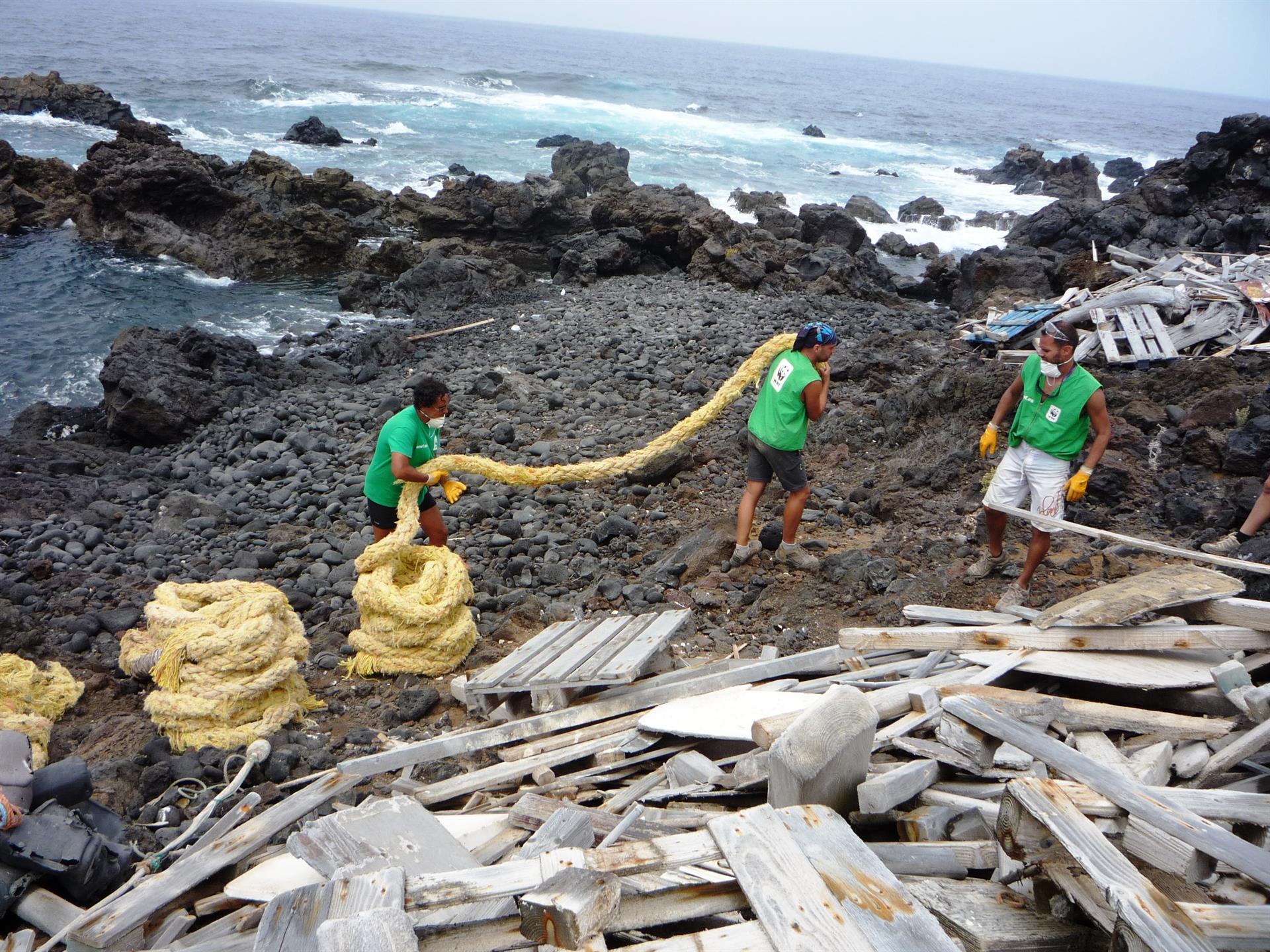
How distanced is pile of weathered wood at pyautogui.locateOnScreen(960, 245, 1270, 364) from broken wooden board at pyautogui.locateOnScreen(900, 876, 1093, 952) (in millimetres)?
9481

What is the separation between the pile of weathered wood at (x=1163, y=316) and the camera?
999cm

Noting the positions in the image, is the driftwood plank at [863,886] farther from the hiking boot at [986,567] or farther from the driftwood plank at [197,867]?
the hiking boot at [986,567]

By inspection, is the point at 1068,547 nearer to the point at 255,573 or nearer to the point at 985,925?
the point at 985,925

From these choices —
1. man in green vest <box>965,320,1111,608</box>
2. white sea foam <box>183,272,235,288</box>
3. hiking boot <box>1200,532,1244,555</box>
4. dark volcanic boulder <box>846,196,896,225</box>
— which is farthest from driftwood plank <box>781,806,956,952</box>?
dark volcanic boulder <box>846,196,896,225</box>

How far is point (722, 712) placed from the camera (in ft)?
12.4

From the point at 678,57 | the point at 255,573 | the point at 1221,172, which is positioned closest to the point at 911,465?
the point at 255,573

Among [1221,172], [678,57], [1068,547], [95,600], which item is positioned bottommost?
[95,600]

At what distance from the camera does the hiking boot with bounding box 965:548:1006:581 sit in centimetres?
638

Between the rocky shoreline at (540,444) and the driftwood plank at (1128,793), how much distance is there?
2911mm

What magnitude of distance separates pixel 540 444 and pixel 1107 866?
8.28 metres

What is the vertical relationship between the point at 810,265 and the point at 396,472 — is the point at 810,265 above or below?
above

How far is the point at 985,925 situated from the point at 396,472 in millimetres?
4690

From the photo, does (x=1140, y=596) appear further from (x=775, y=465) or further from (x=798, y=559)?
(x=798, y=559)

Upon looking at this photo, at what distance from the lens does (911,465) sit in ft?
27.7
